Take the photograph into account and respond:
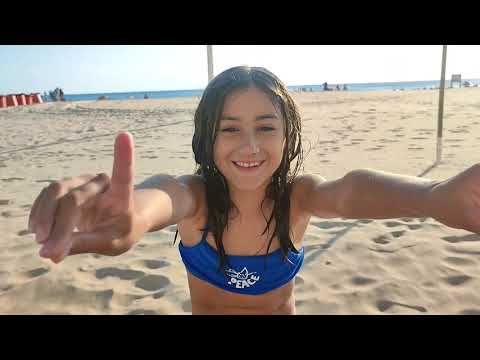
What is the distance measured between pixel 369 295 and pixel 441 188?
1601 millimetres

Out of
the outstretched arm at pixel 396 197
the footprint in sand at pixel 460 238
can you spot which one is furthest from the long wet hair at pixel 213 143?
the footprint in sand at pixel 460 238

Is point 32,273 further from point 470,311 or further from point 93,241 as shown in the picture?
point 470,311

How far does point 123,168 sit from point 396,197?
818 millimetres

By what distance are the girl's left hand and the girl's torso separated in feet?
2.82

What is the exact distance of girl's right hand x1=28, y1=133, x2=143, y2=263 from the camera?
0.83 m

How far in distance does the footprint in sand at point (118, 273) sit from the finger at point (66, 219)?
1.95m

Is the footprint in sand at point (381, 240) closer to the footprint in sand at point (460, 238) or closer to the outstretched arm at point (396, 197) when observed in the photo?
the footprint in sand at point (460, 238)

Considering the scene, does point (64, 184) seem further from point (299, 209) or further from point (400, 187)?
point (299, 209)

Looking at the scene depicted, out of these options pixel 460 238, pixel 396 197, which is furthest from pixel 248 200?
pixel 460 238

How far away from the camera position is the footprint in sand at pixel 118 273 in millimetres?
2754

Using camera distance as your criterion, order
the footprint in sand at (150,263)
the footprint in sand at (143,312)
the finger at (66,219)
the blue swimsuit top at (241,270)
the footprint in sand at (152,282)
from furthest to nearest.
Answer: the footprint in sand at (150,263), the footprint in sand at (152,282), the footprint in sand at (143,312), the blue swimsuit top at (241,270), the finger at (66,219)

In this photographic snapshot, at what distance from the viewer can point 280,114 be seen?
5.24 feet

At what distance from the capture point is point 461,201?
3.04 feet
